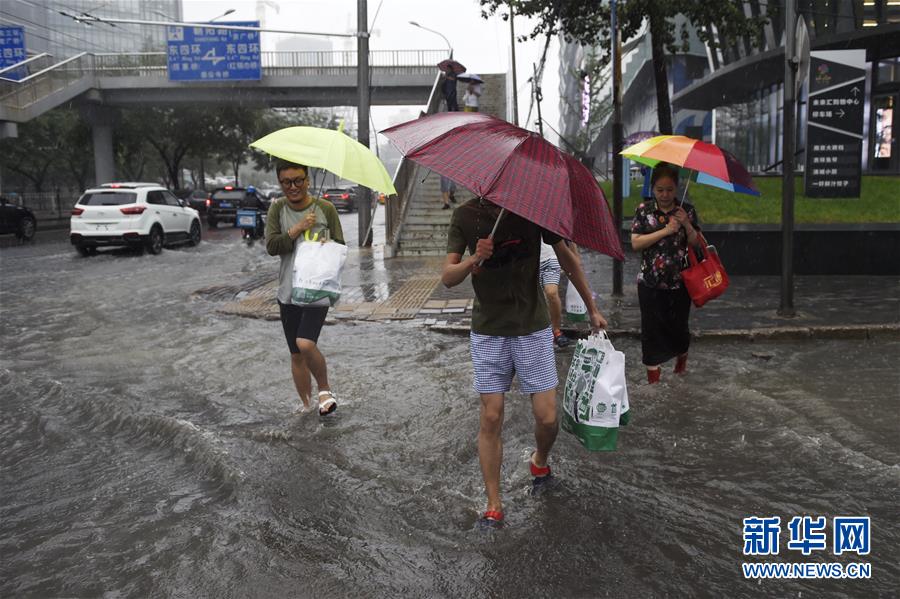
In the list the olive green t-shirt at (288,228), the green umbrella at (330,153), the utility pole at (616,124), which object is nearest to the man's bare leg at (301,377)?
the olive green t-shirt at (288,228)

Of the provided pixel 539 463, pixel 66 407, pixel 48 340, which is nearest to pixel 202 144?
pixel 48 340

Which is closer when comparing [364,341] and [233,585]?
[233,585]

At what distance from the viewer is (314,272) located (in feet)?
17.2

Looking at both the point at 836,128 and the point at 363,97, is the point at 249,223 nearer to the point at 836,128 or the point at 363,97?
the point at 363,97

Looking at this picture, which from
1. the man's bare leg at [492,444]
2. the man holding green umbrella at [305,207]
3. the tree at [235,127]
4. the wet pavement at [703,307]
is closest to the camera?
the man's bare leg at [492,444]

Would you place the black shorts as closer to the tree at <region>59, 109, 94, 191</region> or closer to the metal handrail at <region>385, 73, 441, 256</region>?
the metal handrail at <region>385, 73, 441, 256</region>

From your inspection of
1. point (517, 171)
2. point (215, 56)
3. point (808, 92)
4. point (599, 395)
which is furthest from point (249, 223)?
point (517, 171)

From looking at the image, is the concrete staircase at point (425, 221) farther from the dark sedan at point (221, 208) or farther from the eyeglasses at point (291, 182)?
the dark sedan at point (221, 208)

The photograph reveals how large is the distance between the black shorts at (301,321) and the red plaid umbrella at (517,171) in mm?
1934

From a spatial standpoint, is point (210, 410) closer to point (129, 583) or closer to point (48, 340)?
point (129, 583)

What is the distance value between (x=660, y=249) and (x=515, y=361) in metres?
2.55

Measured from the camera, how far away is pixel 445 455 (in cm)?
Answer: 494

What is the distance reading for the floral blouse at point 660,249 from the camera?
19.1 feet

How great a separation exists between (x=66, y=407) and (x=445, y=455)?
321 centimetres
